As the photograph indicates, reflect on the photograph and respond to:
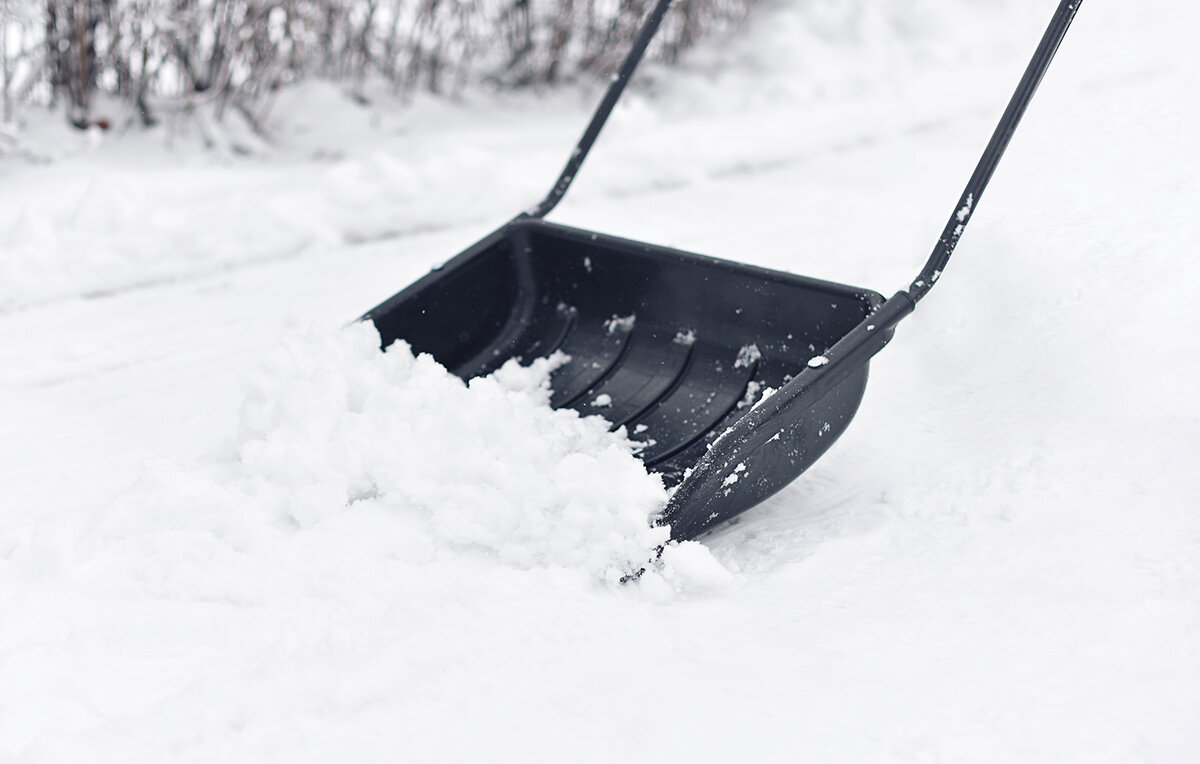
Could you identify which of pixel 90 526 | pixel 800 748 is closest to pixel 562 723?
pixel 800 748

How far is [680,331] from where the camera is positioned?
2.17 m

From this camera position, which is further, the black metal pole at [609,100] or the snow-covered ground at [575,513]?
the black metal pole at [609,100]

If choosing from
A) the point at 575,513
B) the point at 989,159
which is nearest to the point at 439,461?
the point at 575,513

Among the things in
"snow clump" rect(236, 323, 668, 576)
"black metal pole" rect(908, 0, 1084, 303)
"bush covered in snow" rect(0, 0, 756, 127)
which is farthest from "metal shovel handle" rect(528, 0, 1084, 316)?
"bush covered in snow" rect(0, 0, 756, 127)

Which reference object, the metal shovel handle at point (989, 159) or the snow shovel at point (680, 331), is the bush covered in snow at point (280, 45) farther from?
the metal shovel handle at point (989, 159)

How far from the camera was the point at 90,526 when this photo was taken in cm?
160

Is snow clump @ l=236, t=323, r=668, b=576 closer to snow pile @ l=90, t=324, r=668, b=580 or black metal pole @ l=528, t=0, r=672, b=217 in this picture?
snow pile @ l=90, t=324, r=668, b=580

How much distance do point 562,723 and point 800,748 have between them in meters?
0.26

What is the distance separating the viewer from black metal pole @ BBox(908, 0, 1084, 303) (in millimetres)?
1793

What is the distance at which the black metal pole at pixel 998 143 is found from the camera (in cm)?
179

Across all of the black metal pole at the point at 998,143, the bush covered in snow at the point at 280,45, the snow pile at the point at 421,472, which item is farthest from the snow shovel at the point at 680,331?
the bush covered in snow at the point at 280,45

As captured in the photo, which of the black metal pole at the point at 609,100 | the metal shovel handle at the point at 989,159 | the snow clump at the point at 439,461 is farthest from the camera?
the black metal pole at the point at 609,100

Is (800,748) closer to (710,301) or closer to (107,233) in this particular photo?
(710,301)

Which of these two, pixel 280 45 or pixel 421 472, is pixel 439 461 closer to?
pixel 421 472
